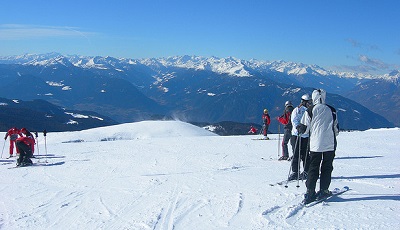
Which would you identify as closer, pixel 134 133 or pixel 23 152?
pixel 23 152

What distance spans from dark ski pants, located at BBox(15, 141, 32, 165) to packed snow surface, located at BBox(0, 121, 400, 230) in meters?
0.51

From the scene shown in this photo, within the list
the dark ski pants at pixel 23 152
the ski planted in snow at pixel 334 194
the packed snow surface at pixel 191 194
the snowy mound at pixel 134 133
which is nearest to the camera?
the packed snow surface at pixel 191 194

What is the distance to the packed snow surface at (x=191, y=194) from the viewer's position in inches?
235

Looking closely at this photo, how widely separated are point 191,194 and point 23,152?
890 centimetres

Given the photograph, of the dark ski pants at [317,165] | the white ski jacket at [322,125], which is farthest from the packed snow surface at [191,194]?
the white ski jacket at [322,125]

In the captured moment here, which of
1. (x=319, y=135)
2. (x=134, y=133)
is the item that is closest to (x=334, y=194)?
(x=319, y=135)

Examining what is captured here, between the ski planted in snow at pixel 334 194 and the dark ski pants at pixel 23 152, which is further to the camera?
the dark ski pants at pixel 23 152

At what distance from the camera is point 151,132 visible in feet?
121

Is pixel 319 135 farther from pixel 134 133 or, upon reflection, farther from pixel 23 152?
pixel 134 133

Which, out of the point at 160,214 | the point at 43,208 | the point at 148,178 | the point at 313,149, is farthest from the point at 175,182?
the point at 313,149

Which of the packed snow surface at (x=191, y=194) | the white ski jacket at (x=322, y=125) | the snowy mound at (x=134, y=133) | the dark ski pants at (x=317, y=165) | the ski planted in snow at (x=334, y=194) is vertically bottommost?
the snowy mound at (x=134, y=133)

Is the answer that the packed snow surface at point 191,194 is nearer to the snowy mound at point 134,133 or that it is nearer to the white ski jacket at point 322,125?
the white ski jacket at point 322,125

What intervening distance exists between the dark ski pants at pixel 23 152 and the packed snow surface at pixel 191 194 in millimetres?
512

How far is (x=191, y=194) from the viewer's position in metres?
7.86
